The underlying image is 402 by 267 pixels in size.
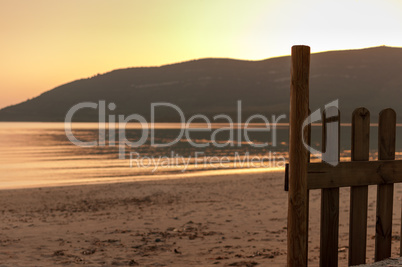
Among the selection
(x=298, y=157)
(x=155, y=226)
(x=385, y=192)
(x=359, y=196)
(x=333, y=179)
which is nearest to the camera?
(x=298, y=157)

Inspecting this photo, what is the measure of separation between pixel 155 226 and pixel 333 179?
5500 mm

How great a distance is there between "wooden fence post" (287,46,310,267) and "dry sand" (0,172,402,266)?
2436mm

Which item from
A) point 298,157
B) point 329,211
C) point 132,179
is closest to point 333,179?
point 329,211

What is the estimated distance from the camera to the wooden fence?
3623 mm

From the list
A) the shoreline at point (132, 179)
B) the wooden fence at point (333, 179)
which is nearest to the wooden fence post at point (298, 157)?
the wooden fence at point (333, 179)

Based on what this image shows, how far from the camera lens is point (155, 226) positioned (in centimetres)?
866

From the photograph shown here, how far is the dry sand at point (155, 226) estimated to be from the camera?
253 inches

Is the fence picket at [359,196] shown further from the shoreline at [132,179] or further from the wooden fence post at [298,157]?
the shoreline at [132,179]

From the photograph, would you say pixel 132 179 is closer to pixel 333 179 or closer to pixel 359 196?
pixel 359 196

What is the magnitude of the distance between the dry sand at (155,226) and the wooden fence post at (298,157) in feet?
7.99

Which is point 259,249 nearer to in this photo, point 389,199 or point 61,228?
point 389,199
